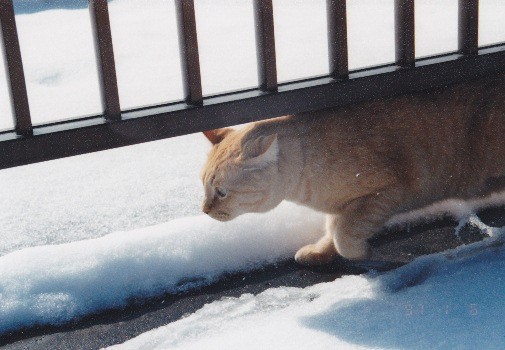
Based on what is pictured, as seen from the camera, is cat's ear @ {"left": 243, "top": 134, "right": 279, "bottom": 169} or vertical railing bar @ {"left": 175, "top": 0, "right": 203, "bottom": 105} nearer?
vertical railing bar @ {"left": 175, "top": 0, "right": 203, "bottom": 105}

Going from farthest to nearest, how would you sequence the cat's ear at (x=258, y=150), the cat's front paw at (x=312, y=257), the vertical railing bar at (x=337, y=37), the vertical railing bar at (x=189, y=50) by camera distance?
the cat's front paw at (x=312, y=257) → the cat's ear at (x=258, y=150) → the vertical railing bar at (x=337, y=37) → the vertical railing bar at (x=189, y=50)

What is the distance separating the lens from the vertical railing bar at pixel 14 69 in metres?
1.38

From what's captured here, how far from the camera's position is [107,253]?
194 cm

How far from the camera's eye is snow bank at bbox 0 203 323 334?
1.78 m

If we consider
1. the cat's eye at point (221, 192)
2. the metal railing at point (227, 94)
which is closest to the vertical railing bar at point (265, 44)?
the metal railing at point (227, 94)

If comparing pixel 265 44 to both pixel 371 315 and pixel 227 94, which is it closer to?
pixel 227 94

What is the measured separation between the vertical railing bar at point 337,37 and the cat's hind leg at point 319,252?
0.50 m

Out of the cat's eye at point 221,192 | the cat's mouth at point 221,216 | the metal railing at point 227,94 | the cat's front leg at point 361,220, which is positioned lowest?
the cat's front leg at point 361,220

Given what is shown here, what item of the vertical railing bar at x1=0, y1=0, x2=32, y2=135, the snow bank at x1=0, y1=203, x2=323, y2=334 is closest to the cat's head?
the snow bank at x1=0, y1=203, x2=323, y2=334

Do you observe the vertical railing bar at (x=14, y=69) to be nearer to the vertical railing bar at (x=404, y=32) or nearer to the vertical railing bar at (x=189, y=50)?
the vertical railing bar at (x=189, y=50)

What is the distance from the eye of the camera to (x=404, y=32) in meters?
1.84

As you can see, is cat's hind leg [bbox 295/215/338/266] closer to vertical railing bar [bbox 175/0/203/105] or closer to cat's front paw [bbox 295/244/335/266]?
cat's front paw [bbox 295/244/335/266]

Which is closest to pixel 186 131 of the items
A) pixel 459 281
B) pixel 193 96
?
pixel 193 96

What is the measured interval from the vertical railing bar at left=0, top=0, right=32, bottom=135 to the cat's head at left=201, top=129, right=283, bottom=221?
23.0 inches
